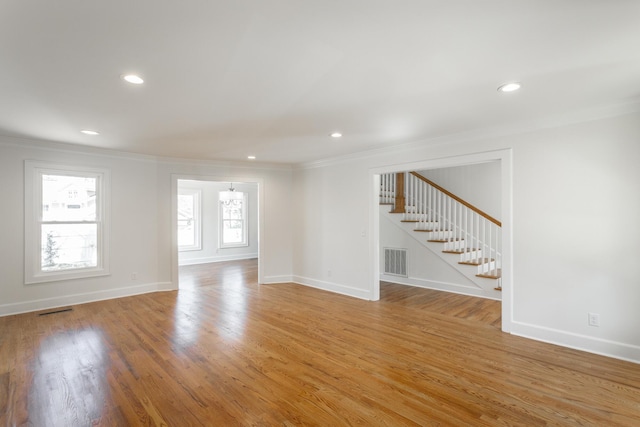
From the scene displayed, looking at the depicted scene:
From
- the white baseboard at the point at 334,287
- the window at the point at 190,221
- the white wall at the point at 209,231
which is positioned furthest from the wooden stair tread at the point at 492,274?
the window at the point at 190,221

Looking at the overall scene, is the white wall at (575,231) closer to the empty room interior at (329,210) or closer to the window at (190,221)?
the empty room interior at (329,210)

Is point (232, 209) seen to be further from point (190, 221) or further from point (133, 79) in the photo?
point (133, 79)

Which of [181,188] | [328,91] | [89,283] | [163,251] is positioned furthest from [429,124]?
[181,188]

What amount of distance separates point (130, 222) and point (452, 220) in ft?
18.7

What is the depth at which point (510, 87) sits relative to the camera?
2652mm

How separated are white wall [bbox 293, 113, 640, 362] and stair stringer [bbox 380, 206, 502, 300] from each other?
1684 millimetres

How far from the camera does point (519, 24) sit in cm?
179

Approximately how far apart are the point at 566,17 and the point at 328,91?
5.20ft

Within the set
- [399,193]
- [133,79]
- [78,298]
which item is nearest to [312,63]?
[133,79]

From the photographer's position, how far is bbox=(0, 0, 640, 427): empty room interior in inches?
76.7

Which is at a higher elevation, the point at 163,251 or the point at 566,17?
the point at 566,17

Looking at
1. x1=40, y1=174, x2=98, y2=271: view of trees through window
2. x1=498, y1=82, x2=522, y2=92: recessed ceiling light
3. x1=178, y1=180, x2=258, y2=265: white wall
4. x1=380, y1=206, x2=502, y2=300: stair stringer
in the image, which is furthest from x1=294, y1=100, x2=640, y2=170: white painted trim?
x1=178, y1=180, x2=258, y2=265: white wall

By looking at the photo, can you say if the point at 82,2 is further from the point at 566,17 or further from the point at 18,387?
the point at 18,387

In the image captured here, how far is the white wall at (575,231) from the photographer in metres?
3.10
